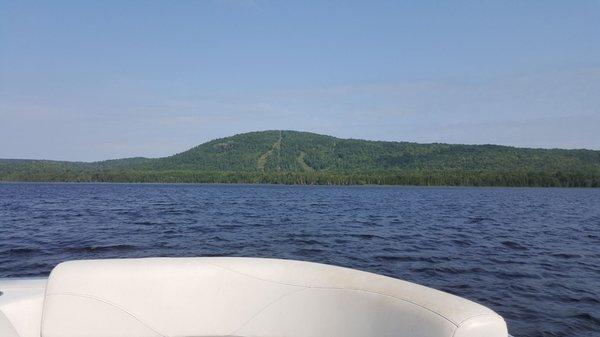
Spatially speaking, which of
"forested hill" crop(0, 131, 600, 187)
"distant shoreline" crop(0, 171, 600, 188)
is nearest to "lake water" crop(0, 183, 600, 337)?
"distant shoreline" crop(0, 171, 600, 188)

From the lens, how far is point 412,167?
170125 millimetres

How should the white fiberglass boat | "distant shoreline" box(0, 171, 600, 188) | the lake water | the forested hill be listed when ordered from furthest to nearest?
the forested hill, "distant shoreline" box(0, 171, 600, 188), the lake water, the white fiberglass boat

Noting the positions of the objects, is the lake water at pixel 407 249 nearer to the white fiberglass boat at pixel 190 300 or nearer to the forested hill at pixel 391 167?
the white fiberglass boat at pixel 190 300

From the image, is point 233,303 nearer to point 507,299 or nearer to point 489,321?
point 489,321

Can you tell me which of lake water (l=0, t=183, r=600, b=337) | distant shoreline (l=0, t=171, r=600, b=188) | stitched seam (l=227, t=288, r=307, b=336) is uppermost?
distant shoreline (l=0, t=171, r=600, b=188)

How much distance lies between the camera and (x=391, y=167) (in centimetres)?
17675

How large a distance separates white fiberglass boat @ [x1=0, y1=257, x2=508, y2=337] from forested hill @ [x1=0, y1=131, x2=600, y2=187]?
116 metres

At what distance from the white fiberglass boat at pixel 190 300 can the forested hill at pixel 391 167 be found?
116310 millimetres

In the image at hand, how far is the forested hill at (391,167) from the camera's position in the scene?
378 feet

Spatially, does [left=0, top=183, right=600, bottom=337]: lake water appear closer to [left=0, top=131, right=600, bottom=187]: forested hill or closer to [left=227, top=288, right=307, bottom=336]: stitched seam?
[left=227, top=288, right=307, bottom=336]: stitched seam

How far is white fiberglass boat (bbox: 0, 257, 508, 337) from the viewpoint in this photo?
3600mm

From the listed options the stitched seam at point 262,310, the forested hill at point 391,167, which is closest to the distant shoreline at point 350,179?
the forested hill at point 391,167

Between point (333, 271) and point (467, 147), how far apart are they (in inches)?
7053

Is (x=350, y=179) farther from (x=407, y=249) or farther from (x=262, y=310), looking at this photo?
(x=262, y=310)
